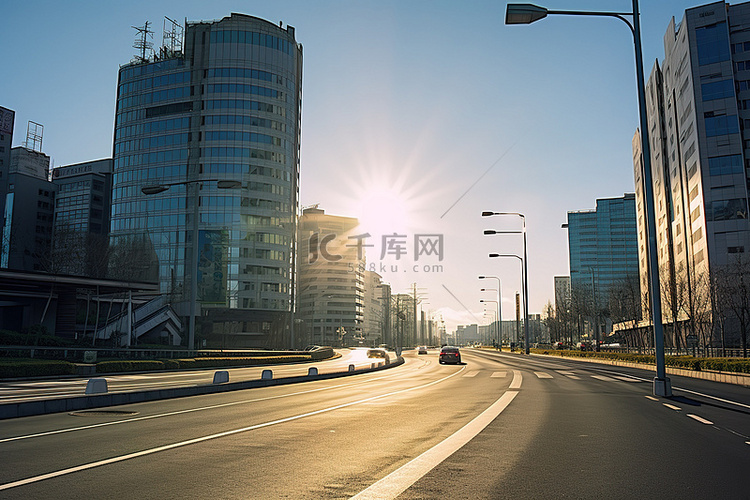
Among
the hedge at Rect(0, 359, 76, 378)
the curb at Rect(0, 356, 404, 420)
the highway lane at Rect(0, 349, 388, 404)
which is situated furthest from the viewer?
the hedge at Rect(0, 359, 76, 378)

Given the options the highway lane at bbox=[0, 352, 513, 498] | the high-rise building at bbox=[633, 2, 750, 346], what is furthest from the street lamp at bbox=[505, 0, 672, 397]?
the high-rise building at bbox=[633, 2, 750, 346]

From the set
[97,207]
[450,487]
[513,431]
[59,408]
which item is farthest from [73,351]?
[97,207]

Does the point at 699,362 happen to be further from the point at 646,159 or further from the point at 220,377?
the point at 220,377

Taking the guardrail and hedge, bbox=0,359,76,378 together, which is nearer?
hedge, bbox=0,359,76,378

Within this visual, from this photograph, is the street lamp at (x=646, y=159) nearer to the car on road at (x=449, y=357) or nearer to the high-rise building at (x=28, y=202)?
the car on road at (x=449, y=357)

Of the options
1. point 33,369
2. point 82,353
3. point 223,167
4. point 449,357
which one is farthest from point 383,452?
point 223,167

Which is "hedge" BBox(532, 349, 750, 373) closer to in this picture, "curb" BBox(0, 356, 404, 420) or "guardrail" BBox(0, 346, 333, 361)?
"curb" BBox(0, 356, 404, 420)

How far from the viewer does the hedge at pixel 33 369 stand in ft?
80.5

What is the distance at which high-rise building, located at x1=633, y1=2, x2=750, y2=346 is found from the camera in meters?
71.2

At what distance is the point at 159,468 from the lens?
252 inches

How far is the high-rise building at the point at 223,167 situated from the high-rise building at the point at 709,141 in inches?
2277

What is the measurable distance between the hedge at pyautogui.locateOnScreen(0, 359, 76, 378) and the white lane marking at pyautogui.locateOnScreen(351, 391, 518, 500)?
72.1 ft

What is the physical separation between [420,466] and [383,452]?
991 mm

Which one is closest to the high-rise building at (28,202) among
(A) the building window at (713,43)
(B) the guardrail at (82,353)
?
(B) the guardrail at (82,353)
